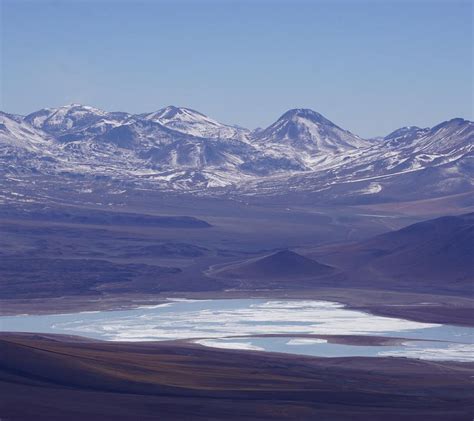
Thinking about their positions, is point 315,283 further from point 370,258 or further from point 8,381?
point 8,381

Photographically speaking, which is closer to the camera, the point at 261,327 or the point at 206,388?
the point at 206,388

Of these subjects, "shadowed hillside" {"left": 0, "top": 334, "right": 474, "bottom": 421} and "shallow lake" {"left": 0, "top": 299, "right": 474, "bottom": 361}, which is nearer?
"shadowed hillside" {"left": 0, "top": 334, "right": 474, "bottom": 421}

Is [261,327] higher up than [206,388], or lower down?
lower down

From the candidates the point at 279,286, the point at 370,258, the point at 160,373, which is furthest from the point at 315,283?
the point at 160,373

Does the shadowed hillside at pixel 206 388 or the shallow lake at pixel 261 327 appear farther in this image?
the shallow lake at pixel 261 327

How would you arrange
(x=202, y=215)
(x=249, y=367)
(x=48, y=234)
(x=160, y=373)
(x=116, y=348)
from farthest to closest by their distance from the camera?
(x=202, y=215) → (x=48, y=234) → (x=116, y=348) → (x=249, y=367) → (x=160, y=373)

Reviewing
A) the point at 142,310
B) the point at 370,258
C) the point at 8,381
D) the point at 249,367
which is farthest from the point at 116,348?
the point at 370,258

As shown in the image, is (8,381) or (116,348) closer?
(8,381)

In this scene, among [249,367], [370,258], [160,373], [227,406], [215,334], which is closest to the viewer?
[227,406]
